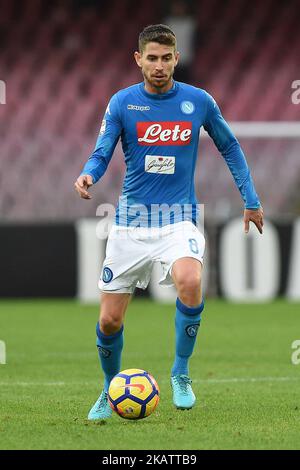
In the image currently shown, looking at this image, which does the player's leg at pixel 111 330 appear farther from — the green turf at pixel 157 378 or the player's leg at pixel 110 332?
the green turf at pixel 157 378

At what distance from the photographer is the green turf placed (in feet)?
14.9

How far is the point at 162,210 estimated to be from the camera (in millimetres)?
5484

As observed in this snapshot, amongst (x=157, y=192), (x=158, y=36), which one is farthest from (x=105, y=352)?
(x=158, y=36)

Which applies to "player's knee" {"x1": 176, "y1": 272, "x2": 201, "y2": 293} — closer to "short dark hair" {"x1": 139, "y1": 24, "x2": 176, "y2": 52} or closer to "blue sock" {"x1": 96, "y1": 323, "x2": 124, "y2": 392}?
"blue sock" {"x1": 96, "y1": 323, "x2": 124, "y2": 392}

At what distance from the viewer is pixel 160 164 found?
548 cm

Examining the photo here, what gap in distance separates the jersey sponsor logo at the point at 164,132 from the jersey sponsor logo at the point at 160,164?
76mm

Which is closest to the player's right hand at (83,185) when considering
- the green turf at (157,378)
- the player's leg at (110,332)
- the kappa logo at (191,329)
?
the player's leg at (110,332)

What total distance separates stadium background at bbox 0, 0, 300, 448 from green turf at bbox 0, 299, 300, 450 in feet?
0.82

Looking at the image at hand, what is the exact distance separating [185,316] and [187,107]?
1.07 m

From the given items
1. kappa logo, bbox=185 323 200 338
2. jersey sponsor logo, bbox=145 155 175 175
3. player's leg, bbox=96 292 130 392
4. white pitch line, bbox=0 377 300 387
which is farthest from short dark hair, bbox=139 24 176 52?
white pitch line, bbox=0 377 300 387

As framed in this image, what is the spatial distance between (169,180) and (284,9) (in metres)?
11.7

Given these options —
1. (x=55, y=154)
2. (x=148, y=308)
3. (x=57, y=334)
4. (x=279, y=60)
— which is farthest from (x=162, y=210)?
(x=279, y=60)

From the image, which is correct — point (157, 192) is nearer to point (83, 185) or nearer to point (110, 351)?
point (83, 185)

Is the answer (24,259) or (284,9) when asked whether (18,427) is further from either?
(284,9)
